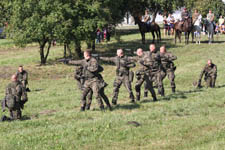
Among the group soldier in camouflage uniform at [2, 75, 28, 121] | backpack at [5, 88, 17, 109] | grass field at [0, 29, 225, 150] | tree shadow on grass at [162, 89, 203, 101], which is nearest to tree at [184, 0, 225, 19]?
grass field at [0, 29, 225, 150]

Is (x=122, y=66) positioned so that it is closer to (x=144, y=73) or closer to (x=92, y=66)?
(x=144, y=73)

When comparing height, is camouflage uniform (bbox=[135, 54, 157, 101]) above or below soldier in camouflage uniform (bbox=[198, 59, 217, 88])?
above

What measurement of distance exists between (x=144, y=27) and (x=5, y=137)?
1360 inches

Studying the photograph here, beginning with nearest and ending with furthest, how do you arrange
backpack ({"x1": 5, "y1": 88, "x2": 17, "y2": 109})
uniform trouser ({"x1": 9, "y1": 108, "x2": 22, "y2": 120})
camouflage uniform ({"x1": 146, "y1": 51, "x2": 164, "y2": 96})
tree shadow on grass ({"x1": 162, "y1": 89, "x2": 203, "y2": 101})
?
backpack ({"x1": 5, "y1": 88, "x2": 17, "y2": 109})
uniform trouser ({"x1": 9, "y1": 108, "x2": 22, "y2": 120})
camouflage uniform ({"x1": 146, "y1": 51, "x2": 164, "y2": 96})
tree shadow on grass ({"x1": 162, "y1": 89, "x2": 203, "y2": 101})

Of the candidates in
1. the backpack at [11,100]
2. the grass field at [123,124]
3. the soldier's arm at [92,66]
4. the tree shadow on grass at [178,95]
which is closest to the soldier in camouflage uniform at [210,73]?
the grass field at [123,124]

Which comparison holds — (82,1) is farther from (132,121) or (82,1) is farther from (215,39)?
(132,121)

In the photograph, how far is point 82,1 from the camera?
40750mm

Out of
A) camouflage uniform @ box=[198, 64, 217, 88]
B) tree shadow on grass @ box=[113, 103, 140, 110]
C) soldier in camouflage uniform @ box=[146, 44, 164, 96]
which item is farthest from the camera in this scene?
camouflage uniform @ box=[198, 64, 217, 88]

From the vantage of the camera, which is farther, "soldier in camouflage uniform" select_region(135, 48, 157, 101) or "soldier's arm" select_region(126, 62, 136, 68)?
"soldier in camouflage uniform" select_region(135, 48, 157, 101)

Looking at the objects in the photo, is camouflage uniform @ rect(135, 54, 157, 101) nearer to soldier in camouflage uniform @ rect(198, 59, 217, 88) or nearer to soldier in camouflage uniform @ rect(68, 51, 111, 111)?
soldier in camouflage uniform @ rect(68, 51, 111, 111)

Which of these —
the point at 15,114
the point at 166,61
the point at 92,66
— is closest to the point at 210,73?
the point at 166,61

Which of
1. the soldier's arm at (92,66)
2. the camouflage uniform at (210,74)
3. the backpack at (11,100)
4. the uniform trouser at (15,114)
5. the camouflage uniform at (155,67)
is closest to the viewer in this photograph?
the soldier's arm at (92,66)

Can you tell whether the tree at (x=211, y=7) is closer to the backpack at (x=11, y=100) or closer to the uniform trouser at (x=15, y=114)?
the uniform trouser at (x=15, y=114)

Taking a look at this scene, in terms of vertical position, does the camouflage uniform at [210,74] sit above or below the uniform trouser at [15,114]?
above
